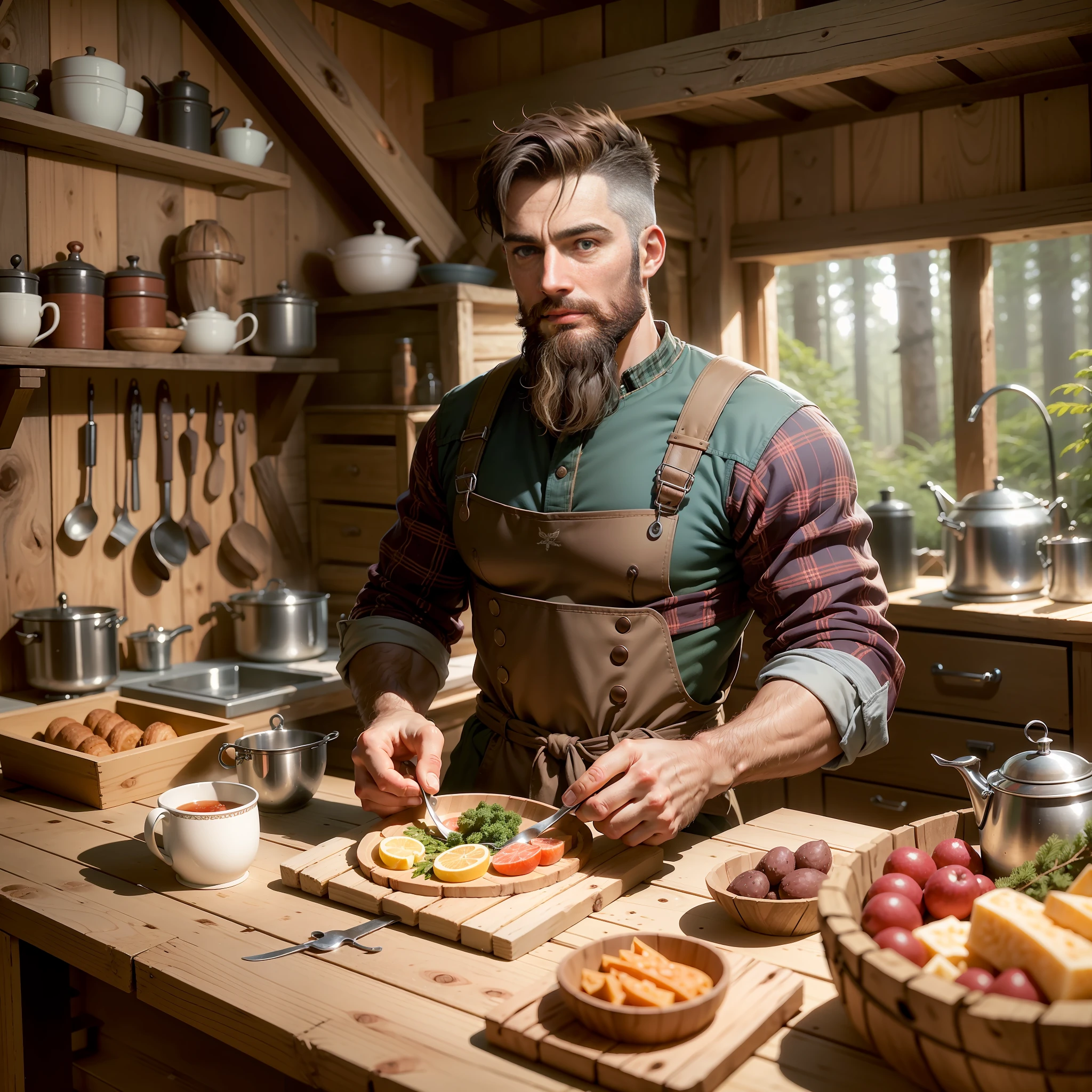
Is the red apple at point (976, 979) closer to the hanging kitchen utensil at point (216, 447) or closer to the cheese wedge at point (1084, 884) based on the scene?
the cheese wedge at point (1084, 884)

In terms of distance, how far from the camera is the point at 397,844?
1.58 meters

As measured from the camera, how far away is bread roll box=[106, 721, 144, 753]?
2.15 meters

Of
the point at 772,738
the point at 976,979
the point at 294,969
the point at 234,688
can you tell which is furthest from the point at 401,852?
the point at 234,688

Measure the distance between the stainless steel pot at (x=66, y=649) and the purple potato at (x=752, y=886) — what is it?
2017mm

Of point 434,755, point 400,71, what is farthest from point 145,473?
point 434,755

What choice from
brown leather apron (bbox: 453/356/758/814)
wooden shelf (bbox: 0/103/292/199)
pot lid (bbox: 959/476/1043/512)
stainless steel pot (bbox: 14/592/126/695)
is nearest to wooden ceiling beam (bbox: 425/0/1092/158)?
wooden shelf (bbox: 0/103/292/199)

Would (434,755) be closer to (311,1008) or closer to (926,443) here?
(311,1008)

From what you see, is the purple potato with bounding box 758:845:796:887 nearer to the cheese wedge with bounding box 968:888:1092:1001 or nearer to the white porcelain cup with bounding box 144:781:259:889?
the cheese wedge with bounding box 968:888:1092:1001

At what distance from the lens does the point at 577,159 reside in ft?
6.35

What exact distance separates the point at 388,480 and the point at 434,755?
Result: 1809mm

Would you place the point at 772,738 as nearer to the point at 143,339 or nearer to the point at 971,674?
the point at 971,674

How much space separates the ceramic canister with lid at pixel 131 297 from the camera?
297 centimetres

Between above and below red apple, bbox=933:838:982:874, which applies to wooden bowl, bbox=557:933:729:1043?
below

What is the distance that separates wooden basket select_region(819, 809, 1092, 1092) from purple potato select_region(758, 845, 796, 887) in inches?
11.8
